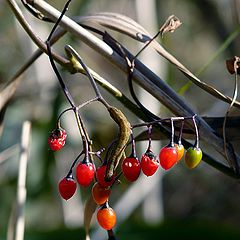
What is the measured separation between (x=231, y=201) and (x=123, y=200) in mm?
957

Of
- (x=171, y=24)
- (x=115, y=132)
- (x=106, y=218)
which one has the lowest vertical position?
(x=115, y=132)

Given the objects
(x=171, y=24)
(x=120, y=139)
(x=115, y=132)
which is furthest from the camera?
(x=115, y=132)

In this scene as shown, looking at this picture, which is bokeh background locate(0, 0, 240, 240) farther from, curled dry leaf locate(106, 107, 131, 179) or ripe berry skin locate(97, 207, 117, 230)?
curled dry leaf locate(106, 107, 131, 179)

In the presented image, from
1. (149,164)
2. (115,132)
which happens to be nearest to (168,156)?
(149,164)

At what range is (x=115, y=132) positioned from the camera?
291cm

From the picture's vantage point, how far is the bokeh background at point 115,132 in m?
2.06

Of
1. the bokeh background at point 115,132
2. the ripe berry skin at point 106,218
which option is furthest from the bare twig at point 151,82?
the bokeh background at point 115,132

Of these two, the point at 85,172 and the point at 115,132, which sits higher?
the point at 85,172

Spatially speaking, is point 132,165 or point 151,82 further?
point 151,82

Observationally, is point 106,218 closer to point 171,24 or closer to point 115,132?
point 171,24

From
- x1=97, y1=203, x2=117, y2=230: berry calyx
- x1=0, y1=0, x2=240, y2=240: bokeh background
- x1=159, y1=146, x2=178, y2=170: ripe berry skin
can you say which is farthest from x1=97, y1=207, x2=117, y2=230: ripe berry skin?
x1=0, y1=0, x2=240, y2=240: bokeh background

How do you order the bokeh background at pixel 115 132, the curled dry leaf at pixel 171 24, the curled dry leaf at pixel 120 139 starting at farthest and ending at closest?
1. the bokeh background at pixel 115 132
2. the curled dry leaf at pixel 171 24
3. the curled dry leaf at pixel 120 139

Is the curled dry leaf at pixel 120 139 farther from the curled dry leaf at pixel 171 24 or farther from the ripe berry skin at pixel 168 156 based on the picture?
the curled dry leaf at pixel 171 24

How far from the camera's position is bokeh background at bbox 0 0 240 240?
6.77 feet
